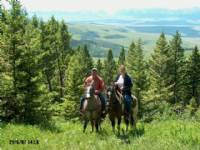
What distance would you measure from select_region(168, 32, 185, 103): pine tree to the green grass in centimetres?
5730

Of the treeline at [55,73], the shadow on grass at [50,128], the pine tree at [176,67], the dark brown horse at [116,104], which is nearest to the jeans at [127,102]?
the dark brown horse at [116,104]

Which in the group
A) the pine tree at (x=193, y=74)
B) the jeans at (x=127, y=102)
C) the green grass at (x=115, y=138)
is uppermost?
the jeans at (x=127, y=102)

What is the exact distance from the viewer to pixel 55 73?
77688mm

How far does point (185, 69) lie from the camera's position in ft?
252

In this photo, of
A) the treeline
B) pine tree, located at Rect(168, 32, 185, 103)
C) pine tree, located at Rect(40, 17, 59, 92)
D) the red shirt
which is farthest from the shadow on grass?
pine tree, located at Rect(168, 32, 185, 103)

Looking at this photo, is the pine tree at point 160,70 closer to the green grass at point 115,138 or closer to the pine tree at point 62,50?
the pine tree at point 62,50

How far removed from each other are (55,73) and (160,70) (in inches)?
743

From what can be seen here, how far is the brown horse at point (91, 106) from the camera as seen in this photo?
20.3m

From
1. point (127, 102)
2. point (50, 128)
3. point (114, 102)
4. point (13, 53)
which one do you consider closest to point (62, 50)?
point (13, 53)

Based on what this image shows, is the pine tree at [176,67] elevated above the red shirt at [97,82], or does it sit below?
below

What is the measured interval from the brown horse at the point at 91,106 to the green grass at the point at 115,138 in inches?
29.1

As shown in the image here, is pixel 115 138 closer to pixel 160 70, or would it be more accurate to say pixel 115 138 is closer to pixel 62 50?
pixel 160 70

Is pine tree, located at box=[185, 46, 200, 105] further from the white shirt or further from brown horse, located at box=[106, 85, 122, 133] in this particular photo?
brown horse, located at box=[106, 85, 122, 133]

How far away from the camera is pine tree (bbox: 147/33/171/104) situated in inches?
2835
